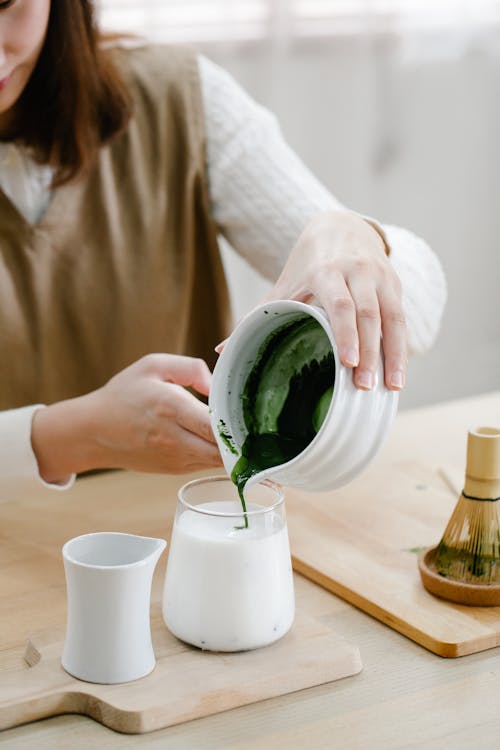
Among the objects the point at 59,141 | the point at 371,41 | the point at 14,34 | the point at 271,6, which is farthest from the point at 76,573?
the point at 371,41

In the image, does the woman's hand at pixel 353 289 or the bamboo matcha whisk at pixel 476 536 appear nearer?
the woman's hand at pixel 353 289

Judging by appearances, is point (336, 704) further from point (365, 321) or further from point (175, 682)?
point (365, 321)

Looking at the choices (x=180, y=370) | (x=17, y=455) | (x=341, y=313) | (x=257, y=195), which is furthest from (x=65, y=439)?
(x=257, y=195)

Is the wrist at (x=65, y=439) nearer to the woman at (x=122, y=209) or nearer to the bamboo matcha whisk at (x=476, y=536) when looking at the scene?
the woman at (x=122, y=209)

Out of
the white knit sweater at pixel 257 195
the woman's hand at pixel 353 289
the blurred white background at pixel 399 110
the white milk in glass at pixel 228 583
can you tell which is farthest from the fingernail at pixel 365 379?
the blurred white background at pixel 399 110

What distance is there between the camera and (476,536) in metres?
1.04

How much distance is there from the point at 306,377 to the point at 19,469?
17.6 inches

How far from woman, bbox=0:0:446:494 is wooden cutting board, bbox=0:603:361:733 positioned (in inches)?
16.4

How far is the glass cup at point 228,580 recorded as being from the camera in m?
0.93

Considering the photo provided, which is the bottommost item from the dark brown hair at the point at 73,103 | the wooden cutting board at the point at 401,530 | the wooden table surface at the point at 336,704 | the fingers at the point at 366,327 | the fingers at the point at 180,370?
the wooden cutting board at the point at 401,530

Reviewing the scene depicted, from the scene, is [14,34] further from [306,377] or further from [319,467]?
[319,467]

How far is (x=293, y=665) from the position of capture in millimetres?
904

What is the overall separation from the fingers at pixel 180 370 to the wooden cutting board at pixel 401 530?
217 mm

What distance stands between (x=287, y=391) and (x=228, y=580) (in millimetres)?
202
